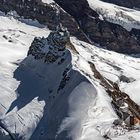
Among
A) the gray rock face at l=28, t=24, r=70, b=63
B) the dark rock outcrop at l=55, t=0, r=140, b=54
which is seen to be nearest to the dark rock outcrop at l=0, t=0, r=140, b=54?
the dark rock outcrop at l=55, t=0, r=140, b=54

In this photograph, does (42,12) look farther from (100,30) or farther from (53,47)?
(53,47)

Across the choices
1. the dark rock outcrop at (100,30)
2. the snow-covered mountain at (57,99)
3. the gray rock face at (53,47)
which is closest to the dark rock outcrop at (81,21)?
the dark rock outcrop at (100,30)

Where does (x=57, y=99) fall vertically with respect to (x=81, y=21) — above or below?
above

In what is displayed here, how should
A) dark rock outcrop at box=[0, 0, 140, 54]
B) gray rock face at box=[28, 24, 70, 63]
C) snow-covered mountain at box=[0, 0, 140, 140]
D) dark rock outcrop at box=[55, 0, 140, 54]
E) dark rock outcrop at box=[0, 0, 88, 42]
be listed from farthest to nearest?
dark rock outcrop at box=[55, 0, 140, 54]
dark rock outcrop at box=[0, 0, 140, 54]
dark rock outcrop at box=[0, 0, 88, 42]
gray rock face at box=[28, 24, 70, 63]
snow-covered mountain at box=[0, 0, 140, 140]

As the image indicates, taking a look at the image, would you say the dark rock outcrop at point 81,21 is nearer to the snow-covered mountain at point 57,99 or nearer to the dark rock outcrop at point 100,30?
the dark rock outcrop at point 100,30

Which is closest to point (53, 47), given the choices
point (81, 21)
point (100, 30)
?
point (100, 30)

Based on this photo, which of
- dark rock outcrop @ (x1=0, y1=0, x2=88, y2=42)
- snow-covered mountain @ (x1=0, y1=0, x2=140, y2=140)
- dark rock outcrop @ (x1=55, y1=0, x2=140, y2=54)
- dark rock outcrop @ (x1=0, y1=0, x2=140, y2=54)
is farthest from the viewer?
dark rock outcrop @ (x1=55, y1=0, x2=140, y2=54)

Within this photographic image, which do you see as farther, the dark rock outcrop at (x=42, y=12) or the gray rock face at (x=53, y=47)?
the dark rock outcrop at (x=42, y=12)

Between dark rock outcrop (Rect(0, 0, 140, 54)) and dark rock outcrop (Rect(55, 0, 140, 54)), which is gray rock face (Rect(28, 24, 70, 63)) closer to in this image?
dark rock outcrop (Rect(0, 0, 140, 54))

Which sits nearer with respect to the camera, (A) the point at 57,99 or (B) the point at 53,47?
(A) the point at 57,99

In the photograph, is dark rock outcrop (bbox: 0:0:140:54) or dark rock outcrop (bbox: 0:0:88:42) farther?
dark rock outcrop (bbox: 0:0:140:54)

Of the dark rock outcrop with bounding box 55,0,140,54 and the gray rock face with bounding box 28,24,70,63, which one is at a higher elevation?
the gray rock face with bounding box 28,24,70,63
